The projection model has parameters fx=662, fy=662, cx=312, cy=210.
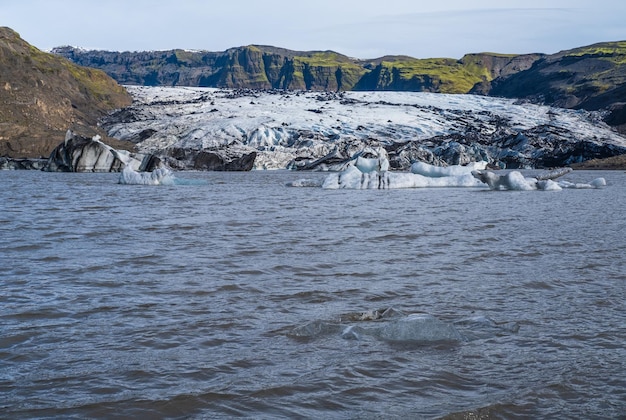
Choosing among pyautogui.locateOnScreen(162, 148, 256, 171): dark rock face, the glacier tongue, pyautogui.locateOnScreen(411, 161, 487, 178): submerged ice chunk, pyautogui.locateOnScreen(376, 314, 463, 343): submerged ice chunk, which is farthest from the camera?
the glacier tongue

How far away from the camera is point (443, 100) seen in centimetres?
9244

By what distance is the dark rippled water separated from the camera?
3.88 meters

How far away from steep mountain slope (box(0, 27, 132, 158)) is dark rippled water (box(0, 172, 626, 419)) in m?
44.2

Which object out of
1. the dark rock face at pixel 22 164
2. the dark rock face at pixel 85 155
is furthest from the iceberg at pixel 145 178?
A: the dark rock face at pixel 22 164

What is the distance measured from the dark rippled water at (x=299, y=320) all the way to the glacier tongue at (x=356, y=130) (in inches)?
1391

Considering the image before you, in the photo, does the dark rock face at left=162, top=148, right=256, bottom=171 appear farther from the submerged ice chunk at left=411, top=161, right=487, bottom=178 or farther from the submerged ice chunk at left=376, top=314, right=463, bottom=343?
the submerged ice chunk at left=376, top=314, right=463, bottom=343

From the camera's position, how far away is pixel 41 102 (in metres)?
60.9

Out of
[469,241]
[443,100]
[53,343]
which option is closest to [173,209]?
[469,241]

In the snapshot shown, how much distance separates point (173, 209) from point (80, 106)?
6633 cm

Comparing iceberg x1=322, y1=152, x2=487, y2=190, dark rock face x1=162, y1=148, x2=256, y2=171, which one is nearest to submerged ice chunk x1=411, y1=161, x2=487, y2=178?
iceberg x1=322, y1=152, x2=487, y2=190

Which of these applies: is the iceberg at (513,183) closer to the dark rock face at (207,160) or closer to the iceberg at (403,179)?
the iceberg at (403,179)

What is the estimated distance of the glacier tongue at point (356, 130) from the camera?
5625cm

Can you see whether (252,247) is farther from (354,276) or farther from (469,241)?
(469,241)

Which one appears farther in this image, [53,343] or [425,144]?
[425,144]
